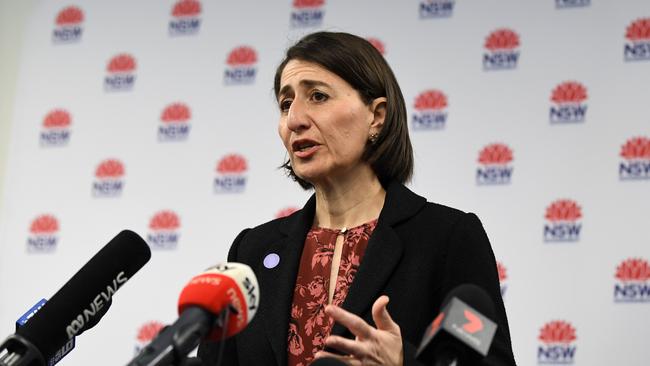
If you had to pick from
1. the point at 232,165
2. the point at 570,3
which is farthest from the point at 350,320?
the point at 232,165

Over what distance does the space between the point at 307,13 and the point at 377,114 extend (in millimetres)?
2159

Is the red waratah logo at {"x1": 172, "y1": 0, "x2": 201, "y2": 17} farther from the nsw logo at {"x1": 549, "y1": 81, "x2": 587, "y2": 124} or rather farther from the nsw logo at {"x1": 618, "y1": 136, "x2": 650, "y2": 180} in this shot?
the nsw logo at {"x1": 618, "y1": 136, "x2": 650, "y2": 180}

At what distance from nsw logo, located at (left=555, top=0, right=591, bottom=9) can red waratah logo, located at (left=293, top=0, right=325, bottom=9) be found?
976 millimetres

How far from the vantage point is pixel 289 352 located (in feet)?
5.89

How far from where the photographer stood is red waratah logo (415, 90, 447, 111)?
3721mm

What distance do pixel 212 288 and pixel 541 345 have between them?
94.4 inches

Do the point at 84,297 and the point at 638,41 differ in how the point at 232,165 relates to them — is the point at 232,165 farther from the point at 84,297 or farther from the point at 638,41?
the point at 84,297

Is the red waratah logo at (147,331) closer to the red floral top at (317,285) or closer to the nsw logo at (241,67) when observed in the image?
the nsw logo at (241,67)

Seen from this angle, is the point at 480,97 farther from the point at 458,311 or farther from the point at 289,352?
the point at 458,311

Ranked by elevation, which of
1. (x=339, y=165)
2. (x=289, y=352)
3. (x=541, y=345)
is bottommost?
(x=541, y=345)

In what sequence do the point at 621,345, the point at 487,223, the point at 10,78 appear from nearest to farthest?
the point at 621,345 < the point at 487,223 < the point at 10,78

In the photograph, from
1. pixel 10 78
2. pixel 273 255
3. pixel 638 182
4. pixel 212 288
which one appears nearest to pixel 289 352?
pixel 273 255

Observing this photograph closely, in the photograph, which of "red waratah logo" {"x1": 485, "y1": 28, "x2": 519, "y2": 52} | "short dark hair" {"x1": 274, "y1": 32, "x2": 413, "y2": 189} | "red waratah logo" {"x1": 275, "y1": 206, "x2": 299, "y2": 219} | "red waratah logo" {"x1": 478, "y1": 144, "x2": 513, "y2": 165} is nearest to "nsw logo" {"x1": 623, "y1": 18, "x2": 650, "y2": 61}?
"red waratah logo" {"x1": 485, "y1": 28, "x2": 519, "y2": 52}

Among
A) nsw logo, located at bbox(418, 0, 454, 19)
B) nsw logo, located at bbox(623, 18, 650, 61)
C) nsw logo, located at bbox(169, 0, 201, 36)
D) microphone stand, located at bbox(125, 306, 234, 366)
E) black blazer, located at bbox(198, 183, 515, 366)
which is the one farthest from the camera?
nsw logo, located at bbox(169, 0, 201, 36)
